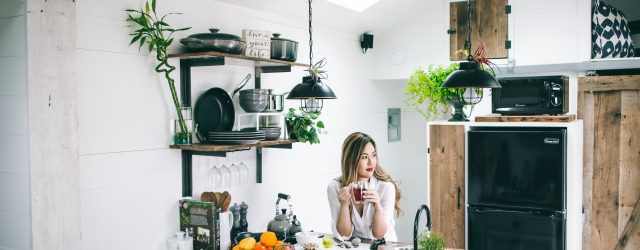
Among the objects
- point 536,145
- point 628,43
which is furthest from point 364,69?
point 628,43

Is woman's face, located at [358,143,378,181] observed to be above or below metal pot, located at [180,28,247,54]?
below

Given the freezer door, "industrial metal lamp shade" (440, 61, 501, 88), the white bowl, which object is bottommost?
the freezer door

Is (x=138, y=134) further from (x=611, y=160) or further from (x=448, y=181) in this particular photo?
(x=611, y=160)

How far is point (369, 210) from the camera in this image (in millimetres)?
3289

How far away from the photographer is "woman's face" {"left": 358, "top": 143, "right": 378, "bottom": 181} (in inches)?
131

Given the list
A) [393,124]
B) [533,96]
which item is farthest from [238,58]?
[393,124]

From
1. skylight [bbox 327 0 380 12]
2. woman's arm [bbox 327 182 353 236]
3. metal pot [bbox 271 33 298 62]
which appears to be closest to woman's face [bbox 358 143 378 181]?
woman's arm [bbox 327 182 353 236]

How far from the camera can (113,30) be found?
8.79 ft

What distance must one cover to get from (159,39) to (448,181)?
Result: 2.47m

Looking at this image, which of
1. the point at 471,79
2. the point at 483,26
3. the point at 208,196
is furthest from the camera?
the point at 483,26

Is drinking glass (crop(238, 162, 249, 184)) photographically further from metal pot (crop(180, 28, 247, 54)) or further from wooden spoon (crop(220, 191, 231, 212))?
metal pot (crop(180, 28, 247, 54))

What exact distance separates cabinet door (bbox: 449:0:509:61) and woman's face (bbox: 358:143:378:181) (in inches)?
69.7

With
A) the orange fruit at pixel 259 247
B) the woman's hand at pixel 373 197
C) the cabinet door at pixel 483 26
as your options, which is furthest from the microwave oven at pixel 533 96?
the orange fruit at pixel 259 247

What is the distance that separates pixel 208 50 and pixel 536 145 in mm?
2398
